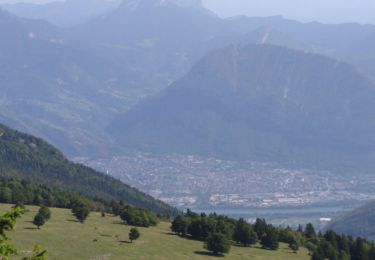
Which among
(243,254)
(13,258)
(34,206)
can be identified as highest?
(34,206)

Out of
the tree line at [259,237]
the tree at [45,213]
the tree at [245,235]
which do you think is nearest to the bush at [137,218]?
the tree line at [259,237]

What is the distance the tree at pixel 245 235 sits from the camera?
9519 cm

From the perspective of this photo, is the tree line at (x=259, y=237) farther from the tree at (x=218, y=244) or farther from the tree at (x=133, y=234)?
the tree at (x=133, y=234)

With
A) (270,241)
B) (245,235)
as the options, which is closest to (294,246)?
(270,241)

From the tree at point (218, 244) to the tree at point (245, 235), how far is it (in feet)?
28.1

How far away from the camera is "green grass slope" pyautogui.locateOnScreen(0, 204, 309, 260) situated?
78.1 m

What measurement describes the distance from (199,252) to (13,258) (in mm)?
21532

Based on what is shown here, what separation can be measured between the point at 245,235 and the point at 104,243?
17.4m

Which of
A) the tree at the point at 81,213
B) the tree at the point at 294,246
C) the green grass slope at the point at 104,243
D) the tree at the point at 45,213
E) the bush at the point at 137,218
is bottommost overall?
the green grass slope at the point at 104,243

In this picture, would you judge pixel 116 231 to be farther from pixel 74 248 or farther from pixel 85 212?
pixel 74 248

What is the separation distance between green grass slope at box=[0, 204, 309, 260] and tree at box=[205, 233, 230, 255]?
2.34ft

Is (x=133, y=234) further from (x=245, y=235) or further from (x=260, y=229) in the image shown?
(x=260, y=229)

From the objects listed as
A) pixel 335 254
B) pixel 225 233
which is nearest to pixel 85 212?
pixel 225 233

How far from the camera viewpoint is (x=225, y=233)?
94375 mm
